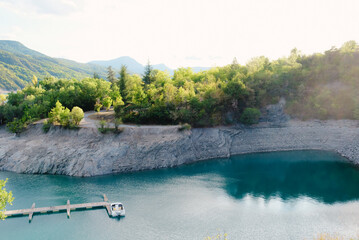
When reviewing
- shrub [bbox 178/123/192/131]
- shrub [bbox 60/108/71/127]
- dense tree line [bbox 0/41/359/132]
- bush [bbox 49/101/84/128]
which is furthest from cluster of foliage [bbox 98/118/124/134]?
shrub [bbox 178/123/192/131]

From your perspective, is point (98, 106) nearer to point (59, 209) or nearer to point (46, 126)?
point (46, 126)

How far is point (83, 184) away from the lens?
135ft

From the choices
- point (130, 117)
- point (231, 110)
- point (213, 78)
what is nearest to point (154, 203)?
point (130, 117)

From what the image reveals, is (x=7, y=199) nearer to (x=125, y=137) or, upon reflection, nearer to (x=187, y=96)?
(x=125, y=137)

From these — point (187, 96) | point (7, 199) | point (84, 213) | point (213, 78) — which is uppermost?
point (213, 78)

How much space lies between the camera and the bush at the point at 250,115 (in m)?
58.7

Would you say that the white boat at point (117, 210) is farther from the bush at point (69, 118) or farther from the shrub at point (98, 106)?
the shrub at point (98, 106)

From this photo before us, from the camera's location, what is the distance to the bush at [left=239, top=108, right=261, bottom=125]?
58719mm

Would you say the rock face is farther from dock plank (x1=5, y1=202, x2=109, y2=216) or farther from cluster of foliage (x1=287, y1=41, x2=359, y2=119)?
dock plank (x1=5, y1=202, x2=109, y2=216)

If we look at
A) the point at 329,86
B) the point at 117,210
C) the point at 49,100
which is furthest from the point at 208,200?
the point at 329,86

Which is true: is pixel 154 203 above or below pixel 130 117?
below

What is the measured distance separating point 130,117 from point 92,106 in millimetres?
17384

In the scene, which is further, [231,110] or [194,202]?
[231,110]

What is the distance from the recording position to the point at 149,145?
160 ft
